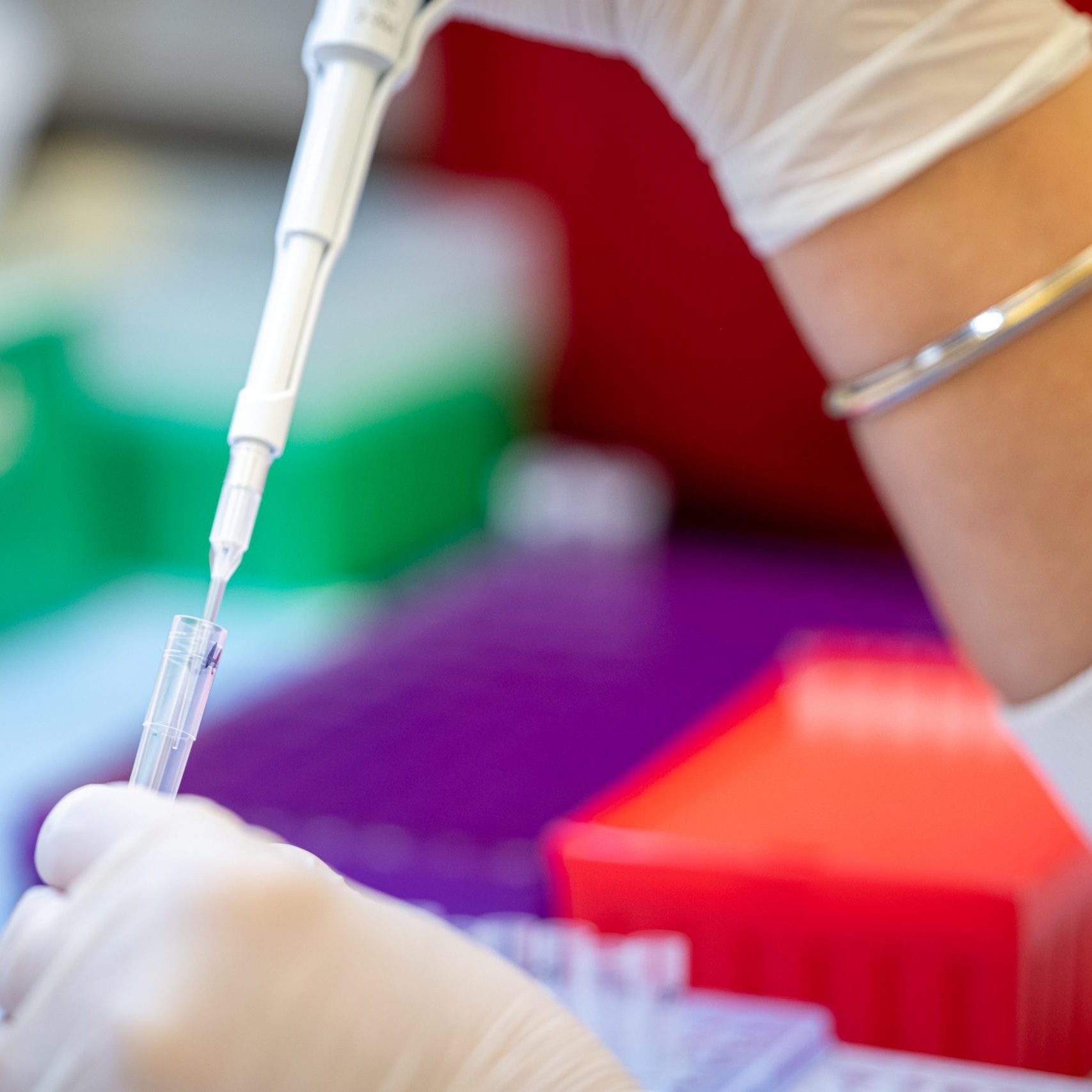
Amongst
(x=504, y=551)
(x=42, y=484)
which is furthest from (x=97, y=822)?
(x=504, y=551)

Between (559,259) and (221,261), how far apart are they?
1.73ft

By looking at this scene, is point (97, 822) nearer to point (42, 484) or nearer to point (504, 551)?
point (42, 484)

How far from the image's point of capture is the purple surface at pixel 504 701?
1146 mm

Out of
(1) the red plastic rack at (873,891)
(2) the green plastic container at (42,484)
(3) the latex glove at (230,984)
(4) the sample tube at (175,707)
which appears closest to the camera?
(3) the latex glove at (230,984)

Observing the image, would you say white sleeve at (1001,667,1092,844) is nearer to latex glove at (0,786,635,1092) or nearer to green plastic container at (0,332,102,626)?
latex glove at (0,786,635,1092)

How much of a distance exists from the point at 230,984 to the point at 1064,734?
1.27ft

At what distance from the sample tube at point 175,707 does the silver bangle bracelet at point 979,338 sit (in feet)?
1.01

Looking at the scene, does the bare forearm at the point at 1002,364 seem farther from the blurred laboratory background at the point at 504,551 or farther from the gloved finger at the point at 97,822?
the gloved finger at the point at 97,822

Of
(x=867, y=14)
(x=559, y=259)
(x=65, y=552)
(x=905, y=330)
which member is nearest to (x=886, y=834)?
(x=905, y=330)

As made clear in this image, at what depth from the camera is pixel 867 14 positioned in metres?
0.70

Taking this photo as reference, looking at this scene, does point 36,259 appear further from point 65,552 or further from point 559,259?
point 559,259

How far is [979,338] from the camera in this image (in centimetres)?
71

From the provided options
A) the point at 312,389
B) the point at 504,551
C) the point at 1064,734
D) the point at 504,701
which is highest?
the point at 1064,734

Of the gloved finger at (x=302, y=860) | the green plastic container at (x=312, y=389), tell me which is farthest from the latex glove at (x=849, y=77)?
the green plastic container at (x=312, y=389)
